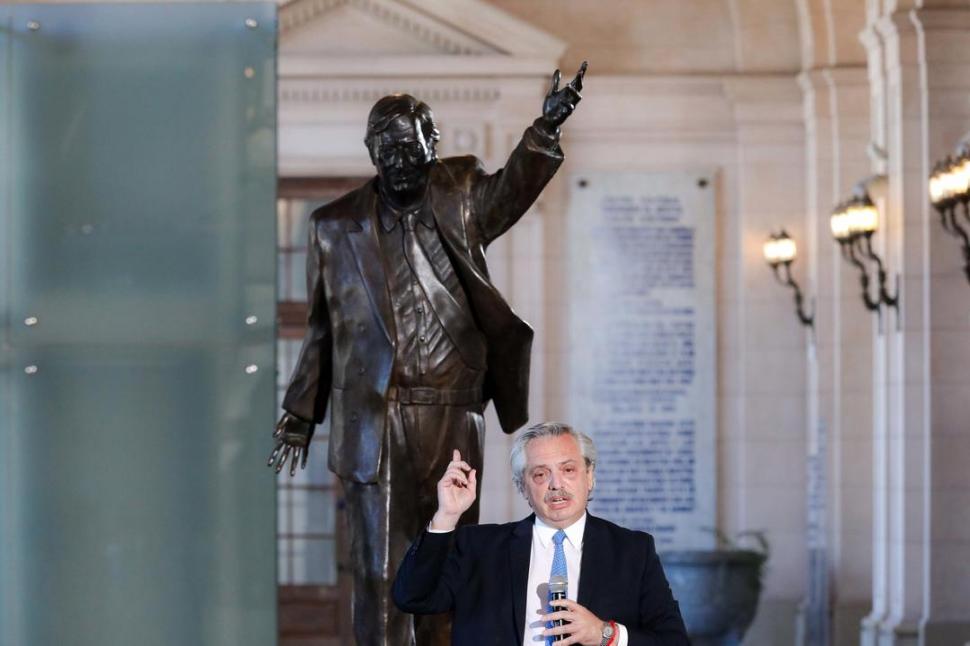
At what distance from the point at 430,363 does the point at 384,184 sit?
52 cm

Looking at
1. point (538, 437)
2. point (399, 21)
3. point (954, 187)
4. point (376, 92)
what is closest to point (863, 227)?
point (954, 187)

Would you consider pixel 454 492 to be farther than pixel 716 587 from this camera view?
No

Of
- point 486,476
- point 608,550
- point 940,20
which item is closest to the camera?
point 608,550

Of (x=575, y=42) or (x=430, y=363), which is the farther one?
(x=575, y=42)

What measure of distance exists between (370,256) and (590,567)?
1.50 meters

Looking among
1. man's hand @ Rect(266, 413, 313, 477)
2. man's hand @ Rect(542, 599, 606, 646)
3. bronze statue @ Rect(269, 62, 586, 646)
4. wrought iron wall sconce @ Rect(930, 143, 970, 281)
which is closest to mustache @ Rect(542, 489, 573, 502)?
man's hand @ Rect(542, 599, 606, 646)

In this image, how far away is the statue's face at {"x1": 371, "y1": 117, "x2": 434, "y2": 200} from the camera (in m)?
5.43

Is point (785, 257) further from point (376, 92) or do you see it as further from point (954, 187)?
point (954, 187)

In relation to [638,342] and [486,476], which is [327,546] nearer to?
[486,476]

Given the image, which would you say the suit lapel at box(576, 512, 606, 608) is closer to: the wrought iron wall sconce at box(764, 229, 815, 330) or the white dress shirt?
the white dress shirt

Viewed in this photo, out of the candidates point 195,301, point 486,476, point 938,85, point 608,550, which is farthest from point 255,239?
point 486,476

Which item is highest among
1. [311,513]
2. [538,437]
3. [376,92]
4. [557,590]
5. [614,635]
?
[376,92]

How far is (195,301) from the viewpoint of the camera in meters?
5.91

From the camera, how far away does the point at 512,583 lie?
4.41 metres
